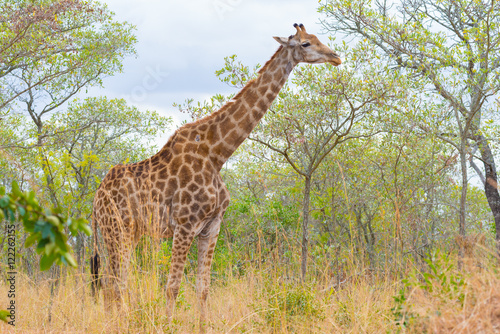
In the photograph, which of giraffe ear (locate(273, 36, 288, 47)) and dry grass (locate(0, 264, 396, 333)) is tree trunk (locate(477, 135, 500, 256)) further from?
giraffe ear (locate(273, 36, 288, 47))

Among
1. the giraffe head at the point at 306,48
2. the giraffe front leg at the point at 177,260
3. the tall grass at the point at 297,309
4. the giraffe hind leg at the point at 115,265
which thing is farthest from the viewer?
the giraffe head at the point at 306,48

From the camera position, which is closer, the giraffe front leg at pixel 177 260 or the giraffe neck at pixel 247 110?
the giraffe front leg at pixel 177 260

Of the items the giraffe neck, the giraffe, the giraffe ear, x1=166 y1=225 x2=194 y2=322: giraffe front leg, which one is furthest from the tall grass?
the giraffe ear

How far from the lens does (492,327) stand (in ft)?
11.3

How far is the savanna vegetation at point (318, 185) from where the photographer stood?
534cm

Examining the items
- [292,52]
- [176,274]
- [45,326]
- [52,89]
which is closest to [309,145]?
[292,52]

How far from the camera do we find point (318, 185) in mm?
12664

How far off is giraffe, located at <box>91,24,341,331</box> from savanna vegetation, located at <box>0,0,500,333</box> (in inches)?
11.9

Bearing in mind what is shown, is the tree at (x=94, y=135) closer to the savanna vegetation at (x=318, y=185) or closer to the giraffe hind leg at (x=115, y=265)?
the savanna vegetation at (x=318, y=185)

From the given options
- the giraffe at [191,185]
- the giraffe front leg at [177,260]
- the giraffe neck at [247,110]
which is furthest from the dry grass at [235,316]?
the giraffe neck at [247,110]

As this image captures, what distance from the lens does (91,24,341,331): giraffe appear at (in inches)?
227

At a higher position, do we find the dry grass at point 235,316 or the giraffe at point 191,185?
the giraffe at point 191,185

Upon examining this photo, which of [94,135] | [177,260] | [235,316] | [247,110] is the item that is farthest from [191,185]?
[94,135]

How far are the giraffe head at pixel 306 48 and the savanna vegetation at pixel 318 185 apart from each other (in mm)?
1889
